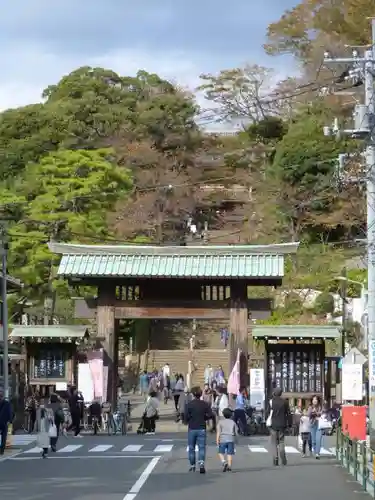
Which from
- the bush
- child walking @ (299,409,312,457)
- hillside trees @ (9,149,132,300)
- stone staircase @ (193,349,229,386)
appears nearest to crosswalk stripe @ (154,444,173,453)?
child walking @ (299,409,312,457)

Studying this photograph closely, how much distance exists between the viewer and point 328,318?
54969mm

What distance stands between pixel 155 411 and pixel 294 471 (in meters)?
14.4

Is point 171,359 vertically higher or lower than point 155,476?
higher

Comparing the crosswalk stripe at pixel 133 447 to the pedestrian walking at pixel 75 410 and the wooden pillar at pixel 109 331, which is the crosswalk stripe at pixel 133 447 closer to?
the pedestrian walking at pixel 75 410

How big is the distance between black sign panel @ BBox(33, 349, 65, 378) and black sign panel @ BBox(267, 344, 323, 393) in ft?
26.4

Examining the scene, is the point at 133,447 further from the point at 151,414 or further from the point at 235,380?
the point at 235,380

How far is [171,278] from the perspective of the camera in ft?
129

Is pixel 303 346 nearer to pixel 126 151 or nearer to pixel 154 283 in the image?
pixel 154 283

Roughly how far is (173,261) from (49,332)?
5491 millimetres

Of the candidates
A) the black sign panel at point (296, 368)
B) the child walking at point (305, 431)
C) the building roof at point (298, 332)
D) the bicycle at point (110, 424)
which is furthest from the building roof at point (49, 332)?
the child walking at point (305, 431)

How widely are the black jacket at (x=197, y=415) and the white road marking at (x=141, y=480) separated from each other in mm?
1360

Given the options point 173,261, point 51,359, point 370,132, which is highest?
point 370,132

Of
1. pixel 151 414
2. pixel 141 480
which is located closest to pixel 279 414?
pixel 141 480

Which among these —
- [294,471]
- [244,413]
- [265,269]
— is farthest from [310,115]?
[294,471]
